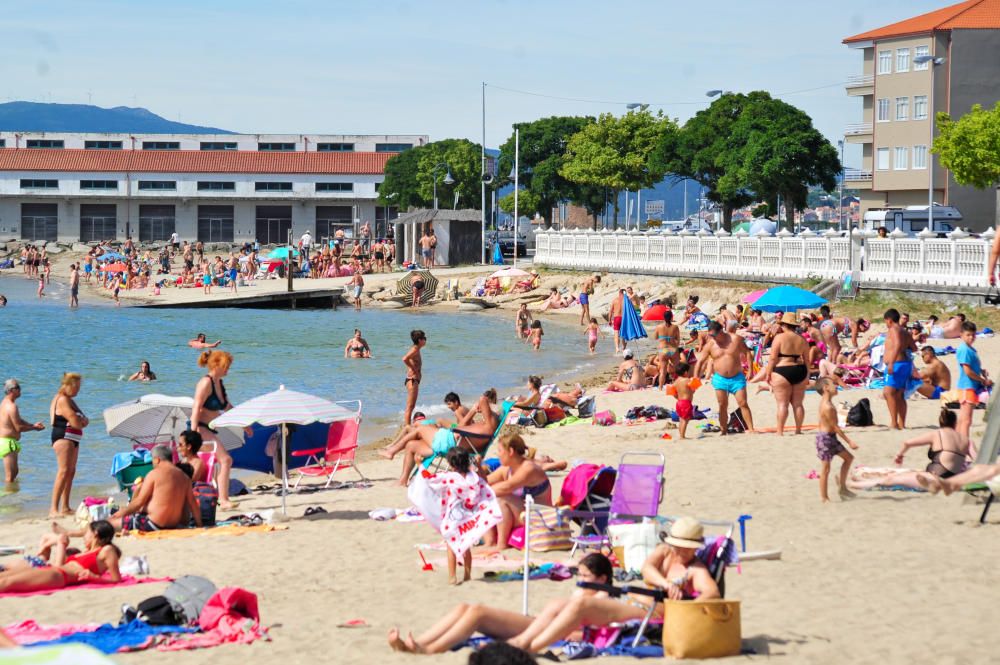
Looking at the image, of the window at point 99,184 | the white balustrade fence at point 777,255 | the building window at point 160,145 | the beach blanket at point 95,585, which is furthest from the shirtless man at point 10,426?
the building window at point 160,145

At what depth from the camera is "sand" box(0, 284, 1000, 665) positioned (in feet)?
23.1

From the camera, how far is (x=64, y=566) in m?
8.88

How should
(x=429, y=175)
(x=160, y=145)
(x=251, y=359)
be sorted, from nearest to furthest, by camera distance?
(x=251, y=359)
(x=429, y=175)
(x=160, y=145)

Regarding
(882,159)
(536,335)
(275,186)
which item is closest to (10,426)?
(536,335)

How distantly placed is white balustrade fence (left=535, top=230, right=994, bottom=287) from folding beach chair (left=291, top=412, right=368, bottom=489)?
1622cm

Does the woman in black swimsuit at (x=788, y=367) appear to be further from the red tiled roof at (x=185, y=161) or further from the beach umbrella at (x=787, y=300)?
the red tiled roof at (x=185, y=161)

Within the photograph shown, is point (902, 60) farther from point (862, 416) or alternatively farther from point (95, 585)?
point (95, 585)

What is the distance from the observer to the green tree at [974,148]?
145 ft

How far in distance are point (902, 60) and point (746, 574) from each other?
53548 millimetres

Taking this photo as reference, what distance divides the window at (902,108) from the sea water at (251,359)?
2593 centimetres

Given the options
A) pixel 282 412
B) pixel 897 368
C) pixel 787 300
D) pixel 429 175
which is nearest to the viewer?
pixel 282 412

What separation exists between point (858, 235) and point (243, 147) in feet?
240

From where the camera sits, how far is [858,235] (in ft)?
94.8

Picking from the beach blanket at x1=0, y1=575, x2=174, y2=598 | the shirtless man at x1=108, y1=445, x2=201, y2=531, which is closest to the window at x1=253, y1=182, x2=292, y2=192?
the shirtless man at x1=108, y1=445, x2=201, y2=531
